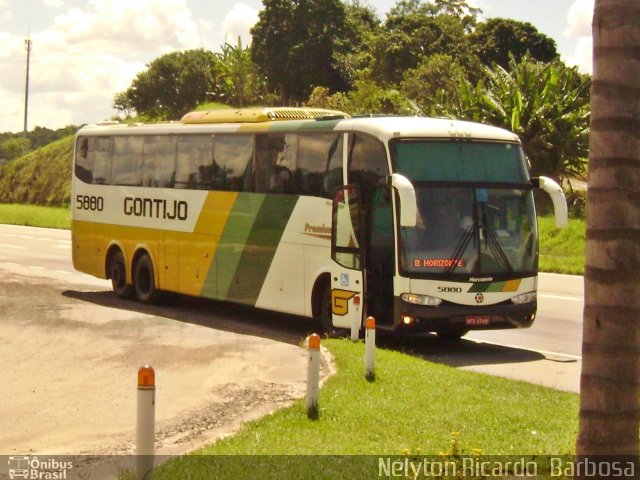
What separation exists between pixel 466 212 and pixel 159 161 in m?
7.82

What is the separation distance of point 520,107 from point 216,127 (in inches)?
727

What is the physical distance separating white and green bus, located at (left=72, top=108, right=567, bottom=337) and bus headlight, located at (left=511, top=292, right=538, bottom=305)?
47 millimetres

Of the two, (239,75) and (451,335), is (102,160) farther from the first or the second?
(239,75)

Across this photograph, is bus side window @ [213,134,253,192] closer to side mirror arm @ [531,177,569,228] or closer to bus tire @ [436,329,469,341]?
bus tire @ [436,329,469,341]

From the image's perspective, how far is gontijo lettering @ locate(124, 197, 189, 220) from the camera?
21312 mm

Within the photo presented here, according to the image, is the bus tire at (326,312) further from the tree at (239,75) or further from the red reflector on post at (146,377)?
the tree at (239,75)

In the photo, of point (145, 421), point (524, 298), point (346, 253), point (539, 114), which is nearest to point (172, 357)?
point (346, 253)

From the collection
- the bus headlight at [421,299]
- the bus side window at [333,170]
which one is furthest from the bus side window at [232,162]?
the bus headlight at [421,299]

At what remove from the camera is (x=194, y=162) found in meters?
21.2

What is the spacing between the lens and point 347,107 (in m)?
54.3

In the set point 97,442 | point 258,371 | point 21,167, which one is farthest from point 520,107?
point 21,167

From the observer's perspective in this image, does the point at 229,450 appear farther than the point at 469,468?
Yes

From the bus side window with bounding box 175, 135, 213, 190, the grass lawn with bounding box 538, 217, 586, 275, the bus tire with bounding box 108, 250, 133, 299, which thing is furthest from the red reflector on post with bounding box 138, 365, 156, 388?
the grass lawn with bounding box 538, 217, 586, 275

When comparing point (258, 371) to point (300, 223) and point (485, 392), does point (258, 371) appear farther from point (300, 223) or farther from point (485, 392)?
point (300, 223)
